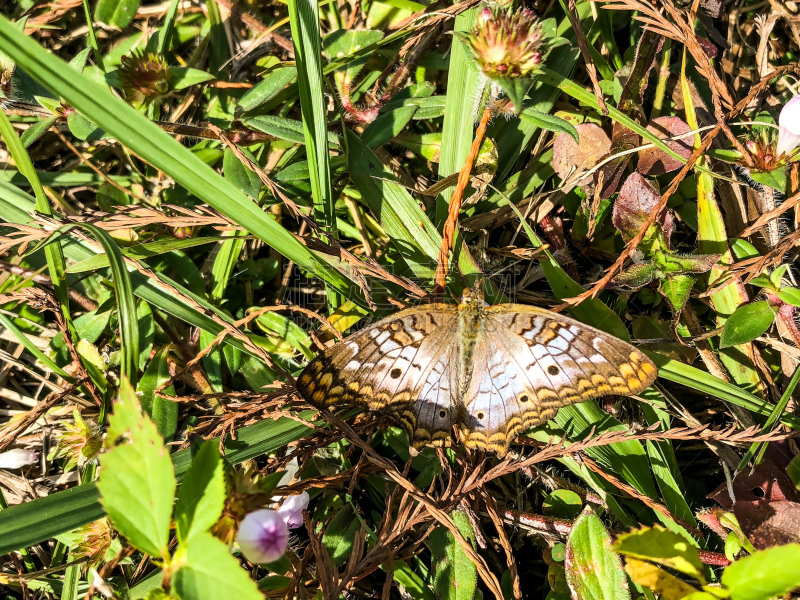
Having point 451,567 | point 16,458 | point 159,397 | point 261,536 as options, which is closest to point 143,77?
point 159,397

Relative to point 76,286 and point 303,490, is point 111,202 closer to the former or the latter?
point 76,286

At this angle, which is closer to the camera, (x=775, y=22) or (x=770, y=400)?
(x=770, y=400)

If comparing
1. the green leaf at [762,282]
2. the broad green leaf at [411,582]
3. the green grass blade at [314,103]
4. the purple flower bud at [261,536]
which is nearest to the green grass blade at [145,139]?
the green grass blade at [314,103]

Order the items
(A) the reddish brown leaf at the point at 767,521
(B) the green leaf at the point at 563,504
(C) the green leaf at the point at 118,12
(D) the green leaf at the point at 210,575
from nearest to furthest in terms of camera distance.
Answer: (D) the green leaf at the point at 210,575 < (A) the reddish brown leaf at the point at 767,521 < (B) the green leaf at the point at 563,504 < (C) the green leaf at the point at 118,12

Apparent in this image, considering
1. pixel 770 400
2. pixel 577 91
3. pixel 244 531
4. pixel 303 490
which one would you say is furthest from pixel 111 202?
pixel 770 400

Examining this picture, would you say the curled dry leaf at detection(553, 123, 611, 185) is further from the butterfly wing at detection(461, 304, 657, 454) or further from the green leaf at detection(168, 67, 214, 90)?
the green leaf at detection(168, 67, 214, 90)

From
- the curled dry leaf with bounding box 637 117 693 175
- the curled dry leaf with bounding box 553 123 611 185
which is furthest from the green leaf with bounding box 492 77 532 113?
the curled dry leaf with bounding box 637 117 693 175

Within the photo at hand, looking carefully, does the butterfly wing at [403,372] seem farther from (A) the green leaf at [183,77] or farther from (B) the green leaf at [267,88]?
(A) the green leaf at [183,77]
